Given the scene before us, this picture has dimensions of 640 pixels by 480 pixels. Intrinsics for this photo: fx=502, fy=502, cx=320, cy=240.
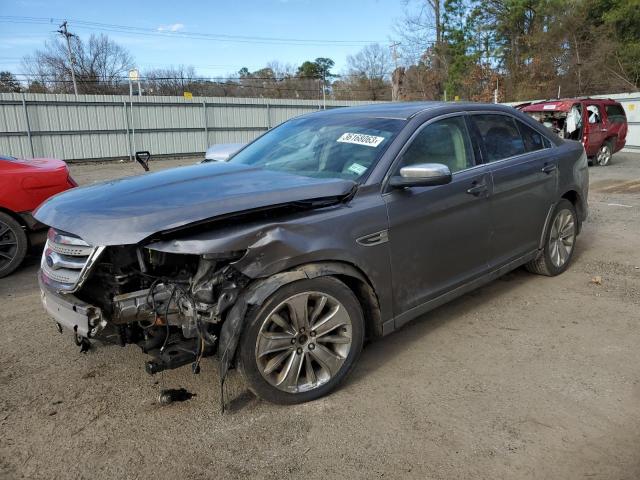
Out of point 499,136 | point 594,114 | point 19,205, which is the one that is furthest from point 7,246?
point 594,114

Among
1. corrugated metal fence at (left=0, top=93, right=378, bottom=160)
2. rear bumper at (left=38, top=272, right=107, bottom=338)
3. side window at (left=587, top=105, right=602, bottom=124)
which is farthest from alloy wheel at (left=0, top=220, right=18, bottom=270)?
corrugated metal fence at (left=0, top=93, right=378, bottom=160)

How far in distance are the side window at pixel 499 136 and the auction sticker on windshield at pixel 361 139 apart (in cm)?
104

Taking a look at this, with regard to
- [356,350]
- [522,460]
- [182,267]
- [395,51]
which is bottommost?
[522,460]

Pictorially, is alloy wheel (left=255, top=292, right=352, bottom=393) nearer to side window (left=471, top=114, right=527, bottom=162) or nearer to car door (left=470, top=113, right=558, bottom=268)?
car door (left=470, top=113, right=558, bottom=268)

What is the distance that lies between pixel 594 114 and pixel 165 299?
15.0m

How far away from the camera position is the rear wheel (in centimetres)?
1485

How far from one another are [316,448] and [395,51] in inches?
1754

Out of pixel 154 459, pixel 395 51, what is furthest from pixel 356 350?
pixel 395 51

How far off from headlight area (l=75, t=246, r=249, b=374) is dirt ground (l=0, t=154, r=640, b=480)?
429 mm

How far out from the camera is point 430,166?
10.2ft

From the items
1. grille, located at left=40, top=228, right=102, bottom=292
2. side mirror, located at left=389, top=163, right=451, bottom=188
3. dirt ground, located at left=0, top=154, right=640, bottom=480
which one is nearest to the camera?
dirt ground, located at left=0, top=154, right=640, bottom=480

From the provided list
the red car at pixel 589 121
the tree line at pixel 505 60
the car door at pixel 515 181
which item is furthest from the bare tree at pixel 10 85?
the car door at pixel 515 181

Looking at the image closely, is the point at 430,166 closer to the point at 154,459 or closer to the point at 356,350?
the point at 356,350

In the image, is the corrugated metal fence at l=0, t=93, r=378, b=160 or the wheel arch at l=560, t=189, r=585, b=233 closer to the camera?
the wheel arch at l=560, t=189, r=585, b=233
